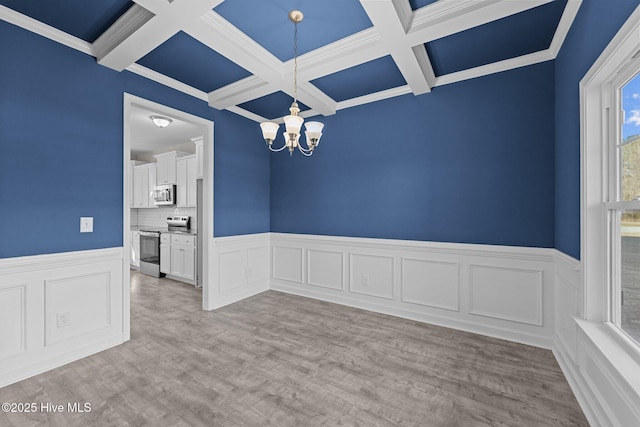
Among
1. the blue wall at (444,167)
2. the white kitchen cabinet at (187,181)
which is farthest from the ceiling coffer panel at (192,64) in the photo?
the white kitchen cabinet at (187,181)

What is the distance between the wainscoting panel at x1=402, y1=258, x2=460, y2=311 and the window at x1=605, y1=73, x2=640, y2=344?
4.83 ft

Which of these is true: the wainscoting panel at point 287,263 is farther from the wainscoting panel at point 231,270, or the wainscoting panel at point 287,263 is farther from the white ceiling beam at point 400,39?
the white ceiling beam at point 400,39

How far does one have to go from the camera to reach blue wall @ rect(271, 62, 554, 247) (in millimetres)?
2781

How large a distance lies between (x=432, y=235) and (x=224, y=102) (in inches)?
123

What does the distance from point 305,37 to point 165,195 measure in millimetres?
4770

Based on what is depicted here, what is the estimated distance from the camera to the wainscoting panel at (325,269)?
403cm

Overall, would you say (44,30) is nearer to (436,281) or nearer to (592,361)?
(436,281)

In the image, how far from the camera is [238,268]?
13.6 feet

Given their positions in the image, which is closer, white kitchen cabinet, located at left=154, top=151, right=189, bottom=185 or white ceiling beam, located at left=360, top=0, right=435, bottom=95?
white ceiling beam, located at left=360, top=0, right=435, bottom=95

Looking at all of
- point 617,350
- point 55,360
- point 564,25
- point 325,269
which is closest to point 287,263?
point 325,269

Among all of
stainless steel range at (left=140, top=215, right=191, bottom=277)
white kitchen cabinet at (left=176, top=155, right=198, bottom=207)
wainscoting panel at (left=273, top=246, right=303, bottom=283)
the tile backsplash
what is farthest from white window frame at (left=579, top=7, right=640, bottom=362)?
the tile backsplash

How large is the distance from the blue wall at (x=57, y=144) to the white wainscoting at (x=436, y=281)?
98.9 inches

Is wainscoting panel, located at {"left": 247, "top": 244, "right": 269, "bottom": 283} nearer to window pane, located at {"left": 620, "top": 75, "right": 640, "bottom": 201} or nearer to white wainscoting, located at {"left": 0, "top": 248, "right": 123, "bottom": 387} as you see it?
white wainscoting, located at {"left": 0, "top": 248, "right": 123, "bottom": 387}

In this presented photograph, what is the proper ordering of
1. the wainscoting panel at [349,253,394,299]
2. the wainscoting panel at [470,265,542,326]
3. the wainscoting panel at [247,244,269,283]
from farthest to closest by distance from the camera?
the wainscoting panel at [247,244,269,283] < the wainscoting panel at [349,253,394,299] < the wainscoting panel at [470,265,542,326]
